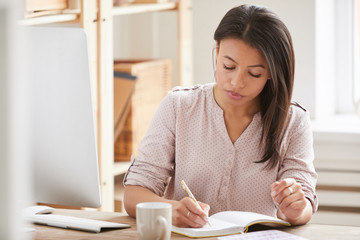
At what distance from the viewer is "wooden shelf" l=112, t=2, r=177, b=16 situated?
233 centimetres

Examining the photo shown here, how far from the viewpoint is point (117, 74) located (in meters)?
2.48

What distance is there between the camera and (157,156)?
159 cm

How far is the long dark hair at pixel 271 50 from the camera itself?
1475 millimetres

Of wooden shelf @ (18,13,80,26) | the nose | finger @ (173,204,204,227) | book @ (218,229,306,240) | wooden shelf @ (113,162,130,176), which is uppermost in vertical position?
wooden shelf @ (18,13,80,26)

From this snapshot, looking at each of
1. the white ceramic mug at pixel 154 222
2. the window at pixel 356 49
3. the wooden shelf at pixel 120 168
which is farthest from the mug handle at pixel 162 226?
the window at pixel 356 49

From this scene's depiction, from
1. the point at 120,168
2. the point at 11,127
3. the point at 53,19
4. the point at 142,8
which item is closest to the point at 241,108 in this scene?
the point at 53,19

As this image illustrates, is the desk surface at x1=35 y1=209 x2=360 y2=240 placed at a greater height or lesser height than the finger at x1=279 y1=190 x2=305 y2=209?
lesser

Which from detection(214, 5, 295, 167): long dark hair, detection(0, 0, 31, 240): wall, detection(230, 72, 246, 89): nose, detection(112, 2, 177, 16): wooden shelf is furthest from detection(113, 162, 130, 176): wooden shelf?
detection(0, 0, 31, 240): wall

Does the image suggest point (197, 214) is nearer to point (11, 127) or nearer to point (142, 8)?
point (11, 127)

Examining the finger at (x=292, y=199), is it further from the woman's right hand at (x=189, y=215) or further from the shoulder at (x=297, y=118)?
the shoulder at (x=297, y=118)

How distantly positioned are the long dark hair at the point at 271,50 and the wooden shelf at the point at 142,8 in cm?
87

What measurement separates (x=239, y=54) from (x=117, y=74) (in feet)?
3.56

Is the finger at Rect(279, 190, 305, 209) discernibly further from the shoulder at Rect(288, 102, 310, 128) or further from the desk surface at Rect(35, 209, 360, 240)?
the shoulder at Rect(288, 102, 310, 128)

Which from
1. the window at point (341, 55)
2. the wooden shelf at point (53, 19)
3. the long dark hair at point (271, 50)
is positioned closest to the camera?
the long dark hair at point (271, 50)
